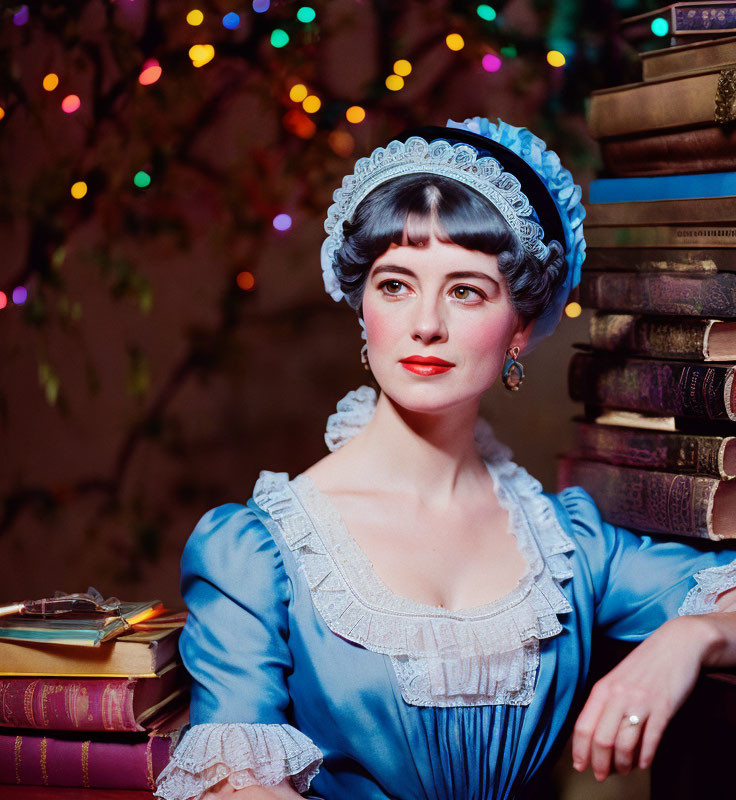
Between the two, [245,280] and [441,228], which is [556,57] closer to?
[245,280]

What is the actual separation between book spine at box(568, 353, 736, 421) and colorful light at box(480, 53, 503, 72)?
134 cm

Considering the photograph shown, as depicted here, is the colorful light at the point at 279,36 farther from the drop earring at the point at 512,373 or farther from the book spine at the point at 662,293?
the drop earring at the point at 512,373

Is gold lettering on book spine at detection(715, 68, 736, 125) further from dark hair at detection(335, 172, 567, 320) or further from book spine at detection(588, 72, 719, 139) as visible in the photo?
dark hair at detection(335, 172, 567, 320)

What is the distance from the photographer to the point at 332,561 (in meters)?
1.38

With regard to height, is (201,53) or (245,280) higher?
(201,53)

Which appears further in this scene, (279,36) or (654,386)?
(279,36)

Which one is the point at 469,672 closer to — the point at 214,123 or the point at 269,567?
the point at 269,567

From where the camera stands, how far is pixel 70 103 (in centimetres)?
274

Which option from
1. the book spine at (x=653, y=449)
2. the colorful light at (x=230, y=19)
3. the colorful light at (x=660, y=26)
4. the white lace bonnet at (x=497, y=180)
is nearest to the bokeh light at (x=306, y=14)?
the colorful light at (x=230, y=19)

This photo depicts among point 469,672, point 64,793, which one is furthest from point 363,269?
point 64,793

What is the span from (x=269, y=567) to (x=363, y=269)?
477 mm

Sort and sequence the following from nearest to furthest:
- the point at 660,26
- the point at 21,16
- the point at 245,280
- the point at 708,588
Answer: the point at 708,588 → the point at 660,26 → the point at 21,16 → the point at 245,280

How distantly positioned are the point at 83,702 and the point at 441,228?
861 mm

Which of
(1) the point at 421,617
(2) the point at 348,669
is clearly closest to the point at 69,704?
(2) the point at 348,669
